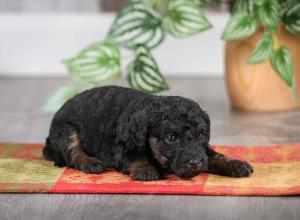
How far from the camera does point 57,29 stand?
4668 mm

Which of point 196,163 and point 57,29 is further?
point 57,29

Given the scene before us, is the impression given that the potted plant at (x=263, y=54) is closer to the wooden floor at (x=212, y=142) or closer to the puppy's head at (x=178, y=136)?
the wooden floor at (x=212, y=142)

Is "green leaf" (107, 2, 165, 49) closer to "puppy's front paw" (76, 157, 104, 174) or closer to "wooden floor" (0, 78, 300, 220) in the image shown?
"wooden floor" (0, 78, 300, 220)

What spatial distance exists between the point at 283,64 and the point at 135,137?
1.05 meters

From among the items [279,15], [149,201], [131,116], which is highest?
[279,15]

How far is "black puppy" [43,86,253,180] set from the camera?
7.30 feet

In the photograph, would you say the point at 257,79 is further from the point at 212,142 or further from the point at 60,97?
the point at 60,97

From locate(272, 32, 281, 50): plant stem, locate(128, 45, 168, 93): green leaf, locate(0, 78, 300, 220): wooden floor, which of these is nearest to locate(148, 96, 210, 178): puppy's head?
locate(0, 78, 300, 220): wooden floor

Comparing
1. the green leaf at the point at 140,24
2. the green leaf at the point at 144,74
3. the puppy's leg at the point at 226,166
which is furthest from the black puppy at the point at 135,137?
the green leaf at the point at 140,24

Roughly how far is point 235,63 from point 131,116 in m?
1.21

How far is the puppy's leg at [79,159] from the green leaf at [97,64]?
2.11 ft

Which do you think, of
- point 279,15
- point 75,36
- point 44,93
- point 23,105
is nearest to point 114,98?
point 279,15

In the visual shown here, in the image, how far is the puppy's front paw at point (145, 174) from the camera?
2236 mm

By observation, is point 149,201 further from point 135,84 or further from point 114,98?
point 135,84
